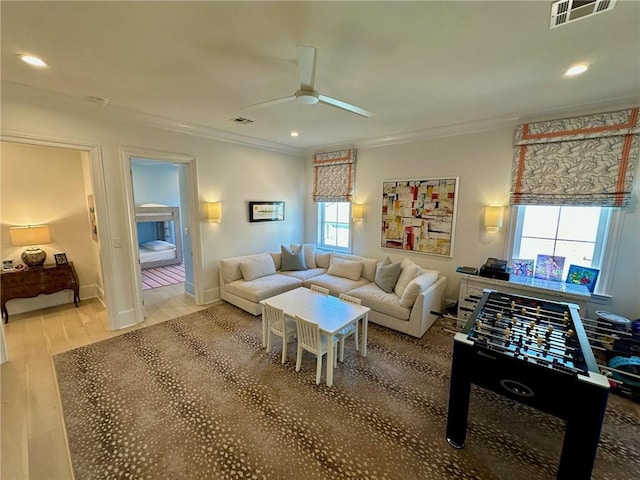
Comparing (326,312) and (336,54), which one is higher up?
(336,54)

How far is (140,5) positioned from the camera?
5.05ft

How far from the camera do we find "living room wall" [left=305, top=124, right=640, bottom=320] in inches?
115

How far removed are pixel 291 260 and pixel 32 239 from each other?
3.88 meters

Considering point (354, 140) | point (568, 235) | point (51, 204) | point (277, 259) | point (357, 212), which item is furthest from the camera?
point (277, 259)

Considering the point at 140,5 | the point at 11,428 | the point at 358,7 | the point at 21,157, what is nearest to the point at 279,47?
the point at 358,7

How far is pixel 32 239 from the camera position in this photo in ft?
12.8

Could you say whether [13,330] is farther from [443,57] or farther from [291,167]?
[443,57]

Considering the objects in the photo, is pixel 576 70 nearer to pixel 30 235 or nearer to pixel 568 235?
pixel 568 235

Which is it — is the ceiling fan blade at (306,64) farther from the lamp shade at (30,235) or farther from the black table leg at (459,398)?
the lamp shade at (30,235)

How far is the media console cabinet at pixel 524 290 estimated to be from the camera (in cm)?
287

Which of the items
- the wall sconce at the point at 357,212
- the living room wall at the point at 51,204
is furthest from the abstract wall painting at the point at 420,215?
the living room wall at the point at 51,204

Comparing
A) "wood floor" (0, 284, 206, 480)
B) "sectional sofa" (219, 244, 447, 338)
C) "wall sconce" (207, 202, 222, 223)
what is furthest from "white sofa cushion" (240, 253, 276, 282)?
"wood floor" (0, 284, 206, 480)

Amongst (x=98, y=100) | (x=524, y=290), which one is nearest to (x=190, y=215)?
(x=98, y=100)

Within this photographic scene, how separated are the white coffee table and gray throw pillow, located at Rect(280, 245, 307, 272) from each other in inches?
64.0
